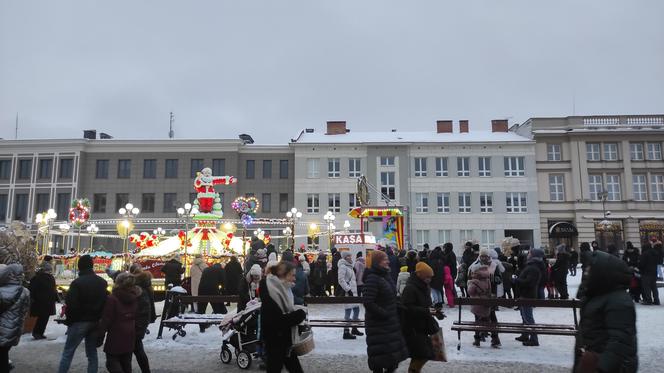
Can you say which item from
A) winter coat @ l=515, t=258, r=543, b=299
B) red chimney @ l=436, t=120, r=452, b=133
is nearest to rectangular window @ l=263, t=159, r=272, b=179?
red chimney @ l=436, t=120, r=452, b=133

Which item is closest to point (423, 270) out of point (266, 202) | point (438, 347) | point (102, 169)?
point (438, 347)

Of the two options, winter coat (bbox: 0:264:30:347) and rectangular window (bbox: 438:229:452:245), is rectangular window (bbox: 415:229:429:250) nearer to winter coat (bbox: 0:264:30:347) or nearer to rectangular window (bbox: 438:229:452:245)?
rectangular window (bbox: 438:229:452:245)

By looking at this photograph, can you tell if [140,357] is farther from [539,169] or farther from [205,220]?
[539,169]

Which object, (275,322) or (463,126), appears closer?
(275,322)

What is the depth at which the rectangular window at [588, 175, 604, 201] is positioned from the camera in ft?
129

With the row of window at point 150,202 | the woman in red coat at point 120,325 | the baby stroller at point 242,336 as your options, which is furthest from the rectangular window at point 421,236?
the woman in red coat at point 120,325

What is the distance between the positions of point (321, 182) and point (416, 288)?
Result: 116 feet

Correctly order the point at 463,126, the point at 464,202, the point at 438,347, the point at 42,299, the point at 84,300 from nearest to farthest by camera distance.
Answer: the point at 438,347, the point at 84,300, the point at 42,299, the point at 464,202, the point at 463,126

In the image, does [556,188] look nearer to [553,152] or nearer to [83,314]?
[553,152]

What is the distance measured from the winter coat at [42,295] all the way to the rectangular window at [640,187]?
42928 mm

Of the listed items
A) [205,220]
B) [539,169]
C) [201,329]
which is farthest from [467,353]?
[539,169]

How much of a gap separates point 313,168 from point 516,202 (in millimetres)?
17741

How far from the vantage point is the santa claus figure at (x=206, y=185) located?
2088 cm

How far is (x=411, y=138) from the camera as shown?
140 ft
